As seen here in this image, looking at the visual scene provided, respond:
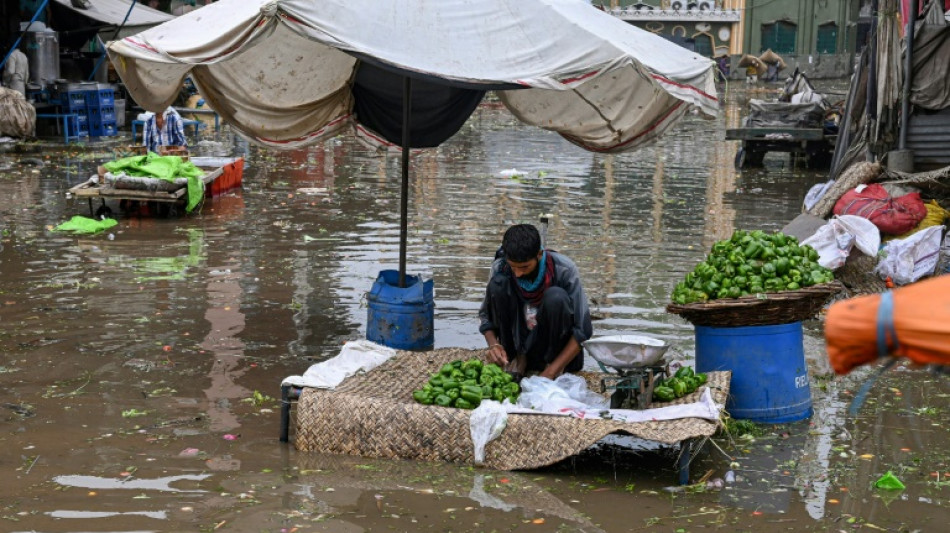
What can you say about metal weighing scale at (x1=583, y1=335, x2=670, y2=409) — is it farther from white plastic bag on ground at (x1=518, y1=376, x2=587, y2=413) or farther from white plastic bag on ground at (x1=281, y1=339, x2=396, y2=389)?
white plastic bag on ground at (x1=281, y1=339, x2=396, y2=389)

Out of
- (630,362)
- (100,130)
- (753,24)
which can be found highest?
(753,24)

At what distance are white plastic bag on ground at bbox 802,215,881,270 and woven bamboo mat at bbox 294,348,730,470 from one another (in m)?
3.97

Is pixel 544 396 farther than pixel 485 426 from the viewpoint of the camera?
Yes

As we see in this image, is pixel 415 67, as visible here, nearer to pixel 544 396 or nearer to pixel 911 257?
A: pixel 544 396

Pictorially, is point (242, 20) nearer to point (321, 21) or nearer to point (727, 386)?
point (321, 21)

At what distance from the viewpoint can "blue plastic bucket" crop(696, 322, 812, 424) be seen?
605cm

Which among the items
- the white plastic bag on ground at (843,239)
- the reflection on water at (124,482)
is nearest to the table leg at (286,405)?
the reflection on water at (124,482)

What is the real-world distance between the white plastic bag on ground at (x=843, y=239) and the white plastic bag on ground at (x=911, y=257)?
6.0 inches

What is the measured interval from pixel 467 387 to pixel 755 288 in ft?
5.36

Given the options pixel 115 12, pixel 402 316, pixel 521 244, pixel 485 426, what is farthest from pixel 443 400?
pixel 115 12

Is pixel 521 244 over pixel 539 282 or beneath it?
over

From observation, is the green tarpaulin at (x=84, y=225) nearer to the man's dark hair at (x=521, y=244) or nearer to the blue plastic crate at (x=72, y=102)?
the man's dark hair at (x=521, y=244)

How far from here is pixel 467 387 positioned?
5676 millimetres

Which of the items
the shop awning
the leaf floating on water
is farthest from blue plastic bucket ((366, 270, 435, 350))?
the shop awning
